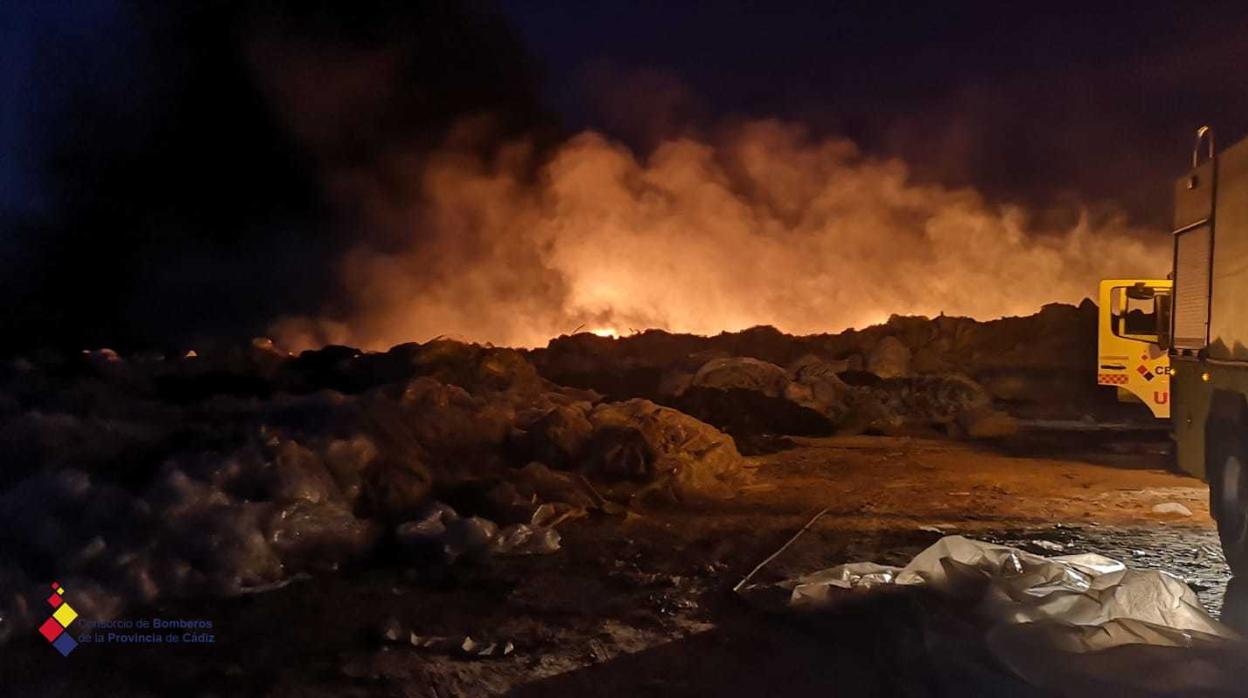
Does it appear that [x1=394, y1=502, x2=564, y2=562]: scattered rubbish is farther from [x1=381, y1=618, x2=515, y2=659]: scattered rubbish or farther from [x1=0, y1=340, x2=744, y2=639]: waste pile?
[x1=381, y1=618, x2=515, y2=659]: scattered rubbish

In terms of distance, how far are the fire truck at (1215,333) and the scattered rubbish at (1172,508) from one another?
1.72 metres

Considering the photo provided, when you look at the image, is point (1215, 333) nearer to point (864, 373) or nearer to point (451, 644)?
point (451, 644)

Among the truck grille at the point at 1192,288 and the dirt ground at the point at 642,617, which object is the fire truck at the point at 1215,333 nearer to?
the truck grille at the point at 1192,288

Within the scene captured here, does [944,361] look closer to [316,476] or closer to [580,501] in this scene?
[580,501]

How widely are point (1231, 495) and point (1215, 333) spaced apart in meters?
0.99

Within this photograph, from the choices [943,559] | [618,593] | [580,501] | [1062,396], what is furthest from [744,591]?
[1062,396]

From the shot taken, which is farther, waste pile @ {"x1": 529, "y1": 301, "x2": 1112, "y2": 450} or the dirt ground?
waste pile @ {"x1": 529, "y1": 301, "x2": 1112, "y2": 450}

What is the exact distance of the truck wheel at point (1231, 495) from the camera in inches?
221

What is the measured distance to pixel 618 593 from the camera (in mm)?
5730

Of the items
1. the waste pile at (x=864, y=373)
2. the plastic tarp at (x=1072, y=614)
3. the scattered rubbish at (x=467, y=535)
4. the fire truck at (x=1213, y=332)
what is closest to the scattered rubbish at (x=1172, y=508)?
the fire truck at (x=1213, y=332)

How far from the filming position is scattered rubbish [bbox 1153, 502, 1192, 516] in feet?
27.0

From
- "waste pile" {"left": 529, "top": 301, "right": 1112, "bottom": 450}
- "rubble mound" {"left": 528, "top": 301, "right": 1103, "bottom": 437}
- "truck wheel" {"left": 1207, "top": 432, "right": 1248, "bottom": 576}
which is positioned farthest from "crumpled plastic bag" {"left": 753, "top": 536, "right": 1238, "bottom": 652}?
"rubble mound" {"left": 528, "top": 301, "right": 1103, "bottom": 437}

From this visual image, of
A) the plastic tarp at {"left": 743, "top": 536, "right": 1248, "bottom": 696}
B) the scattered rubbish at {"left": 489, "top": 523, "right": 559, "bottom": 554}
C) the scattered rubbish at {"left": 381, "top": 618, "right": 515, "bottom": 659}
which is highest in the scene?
the plastic tarp at {"left": 743, "top": 536, "right": 1248, "bottom": 696}

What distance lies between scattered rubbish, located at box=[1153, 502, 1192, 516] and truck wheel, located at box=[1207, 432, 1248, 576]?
2.35m
